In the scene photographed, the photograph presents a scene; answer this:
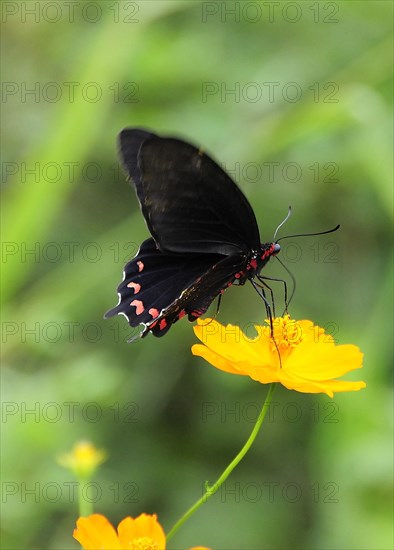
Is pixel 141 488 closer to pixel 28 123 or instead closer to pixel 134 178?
pixel 134 178

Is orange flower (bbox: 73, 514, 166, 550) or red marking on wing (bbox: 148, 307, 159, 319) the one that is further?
red marking on wing (bbox: 148, 307, 159, 319)

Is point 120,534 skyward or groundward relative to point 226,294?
groundward

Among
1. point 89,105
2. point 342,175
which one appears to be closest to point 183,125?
point 89,105

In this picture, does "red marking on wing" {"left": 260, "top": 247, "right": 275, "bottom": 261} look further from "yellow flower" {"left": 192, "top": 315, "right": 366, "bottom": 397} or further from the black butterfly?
"yellow flower" {"left": 192, "top": 315, "right": 366, "bottom": 397}

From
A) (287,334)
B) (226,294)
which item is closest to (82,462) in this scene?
(287,334)

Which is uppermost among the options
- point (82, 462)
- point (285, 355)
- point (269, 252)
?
point (269, 252)

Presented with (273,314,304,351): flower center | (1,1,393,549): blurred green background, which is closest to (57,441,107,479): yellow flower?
(273,314,304,351): flower center

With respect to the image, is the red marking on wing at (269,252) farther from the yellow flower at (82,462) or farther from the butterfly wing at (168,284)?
the yellow flower at (82,462)

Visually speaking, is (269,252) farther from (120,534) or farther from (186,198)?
(120,534)
